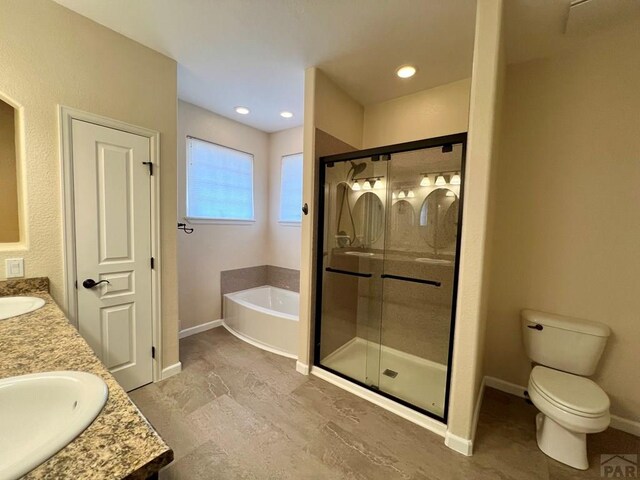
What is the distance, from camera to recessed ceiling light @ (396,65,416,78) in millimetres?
2230

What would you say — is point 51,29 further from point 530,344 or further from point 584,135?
point 530,344

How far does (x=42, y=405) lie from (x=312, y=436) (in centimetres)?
146

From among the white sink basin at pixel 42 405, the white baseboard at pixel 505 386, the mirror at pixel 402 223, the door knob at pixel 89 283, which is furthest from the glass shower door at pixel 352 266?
the white sink basin at pixel 42 405

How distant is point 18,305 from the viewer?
4.83ft

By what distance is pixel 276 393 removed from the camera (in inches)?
85.7

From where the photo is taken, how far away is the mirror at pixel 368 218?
2.62m

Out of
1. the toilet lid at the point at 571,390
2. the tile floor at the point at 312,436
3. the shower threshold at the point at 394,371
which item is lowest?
the tile floor at the point at 312,436

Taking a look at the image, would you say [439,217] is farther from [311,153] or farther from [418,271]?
[311,153]

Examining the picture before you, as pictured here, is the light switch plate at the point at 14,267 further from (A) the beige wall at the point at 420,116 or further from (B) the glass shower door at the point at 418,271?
(A) the beige wall at the point at 420,116

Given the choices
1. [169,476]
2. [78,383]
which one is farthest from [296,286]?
[78,383]

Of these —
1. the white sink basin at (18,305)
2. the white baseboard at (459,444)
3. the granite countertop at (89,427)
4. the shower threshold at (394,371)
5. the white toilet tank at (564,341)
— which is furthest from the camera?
the shower threshold at (394,371)

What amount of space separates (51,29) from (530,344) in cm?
386

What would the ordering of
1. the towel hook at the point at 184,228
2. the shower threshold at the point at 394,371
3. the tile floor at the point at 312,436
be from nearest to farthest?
the tile floor at the point at 312,436
the shower threshold at the point at 394,371
the towel hook at the point at 184,228

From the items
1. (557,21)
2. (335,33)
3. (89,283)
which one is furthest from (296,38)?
(89,283)
